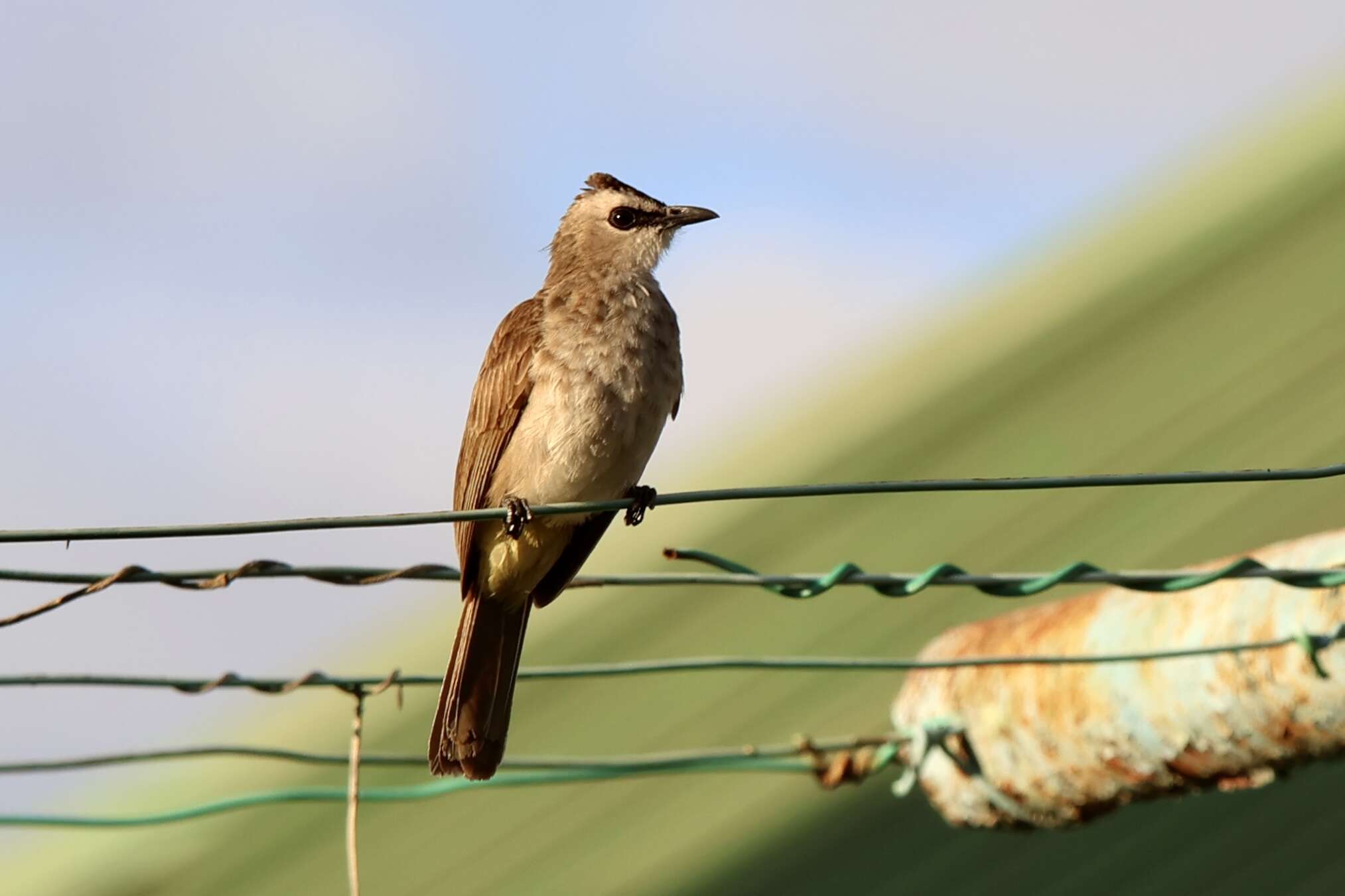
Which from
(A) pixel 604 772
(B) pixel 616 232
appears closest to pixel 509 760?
(A) pixel 604 772

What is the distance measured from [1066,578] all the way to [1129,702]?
22.4 inches

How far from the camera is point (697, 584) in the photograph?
15.6ft

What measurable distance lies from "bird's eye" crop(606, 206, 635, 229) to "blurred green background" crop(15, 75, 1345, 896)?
3627 millimetres

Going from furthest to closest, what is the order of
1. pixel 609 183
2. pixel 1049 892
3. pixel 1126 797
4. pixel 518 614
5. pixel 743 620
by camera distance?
1. pixel 743 620
2. pixel 1049 892
3. pixel 609 183
4. pixel 518 614
5. pixel 1126 797

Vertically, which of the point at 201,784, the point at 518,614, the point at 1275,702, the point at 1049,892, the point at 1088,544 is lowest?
the point at 1275,702

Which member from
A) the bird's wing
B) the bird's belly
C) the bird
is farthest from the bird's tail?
the bird's belly

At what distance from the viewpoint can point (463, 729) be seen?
5562 mm

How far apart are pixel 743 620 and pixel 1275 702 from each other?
6.88 metres

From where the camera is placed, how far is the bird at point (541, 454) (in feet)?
18.5

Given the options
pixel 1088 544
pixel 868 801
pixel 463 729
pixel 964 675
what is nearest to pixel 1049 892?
pixel 868 801

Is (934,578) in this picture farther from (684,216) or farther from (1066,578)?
(684,216)

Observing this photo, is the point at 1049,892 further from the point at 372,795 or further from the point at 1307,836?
the point at 372,795

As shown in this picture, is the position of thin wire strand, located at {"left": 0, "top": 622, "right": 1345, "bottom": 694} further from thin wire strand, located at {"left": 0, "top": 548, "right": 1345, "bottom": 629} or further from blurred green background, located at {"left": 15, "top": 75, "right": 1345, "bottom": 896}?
blurred green background, located at {"left": 15, "top": 75, "right": 1345, "bottom": 896}

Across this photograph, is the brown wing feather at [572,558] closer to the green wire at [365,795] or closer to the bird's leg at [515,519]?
the bird's leg at [515,519]
